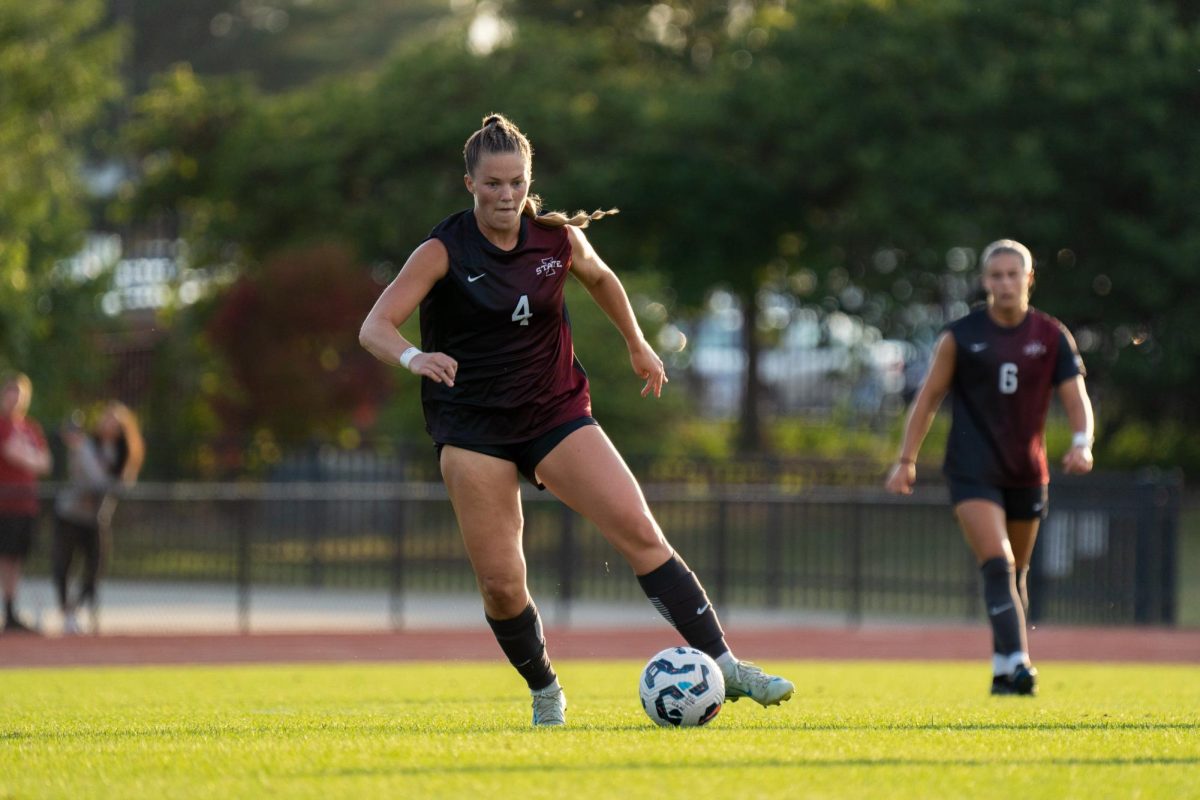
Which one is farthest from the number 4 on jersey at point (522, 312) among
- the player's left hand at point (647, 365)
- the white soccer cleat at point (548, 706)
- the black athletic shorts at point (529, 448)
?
the white soccer cleat at point (548, 706)

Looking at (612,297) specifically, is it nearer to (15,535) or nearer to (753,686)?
(753,686)

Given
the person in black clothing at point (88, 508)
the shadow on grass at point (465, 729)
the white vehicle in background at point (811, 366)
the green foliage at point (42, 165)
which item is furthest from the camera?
the white vehicle in background at point (811, 366)

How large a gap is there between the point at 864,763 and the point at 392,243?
86.2 ft

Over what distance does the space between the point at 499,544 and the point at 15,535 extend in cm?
1045

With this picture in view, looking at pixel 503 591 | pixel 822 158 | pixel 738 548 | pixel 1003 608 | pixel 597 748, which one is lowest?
pixel 738 548

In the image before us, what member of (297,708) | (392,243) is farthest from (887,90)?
(297,708)

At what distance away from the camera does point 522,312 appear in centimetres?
666

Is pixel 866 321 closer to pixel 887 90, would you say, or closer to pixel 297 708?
pixel 887 90

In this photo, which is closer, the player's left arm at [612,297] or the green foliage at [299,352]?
the player's left arm at [612,297]

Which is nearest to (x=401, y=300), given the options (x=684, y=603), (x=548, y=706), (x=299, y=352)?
(x=684, y=603)

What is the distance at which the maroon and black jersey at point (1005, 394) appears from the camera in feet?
30.6

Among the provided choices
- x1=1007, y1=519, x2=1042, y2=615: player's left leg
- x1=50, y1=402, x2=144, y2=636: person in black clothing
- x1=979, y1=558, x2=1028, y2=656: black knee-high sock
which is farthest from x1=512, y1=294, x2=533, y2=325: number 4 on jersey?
x1=50, y1=402, x2=144, y2=636: person in black clothing

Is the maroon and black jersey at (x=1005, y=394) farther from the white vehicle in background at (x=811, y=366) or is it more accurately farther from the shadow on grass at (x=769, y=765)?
the white vehicle in background at (x=811, y=366)

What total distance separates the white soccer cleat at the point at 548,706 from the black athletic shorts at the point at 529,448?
31.9 inches
